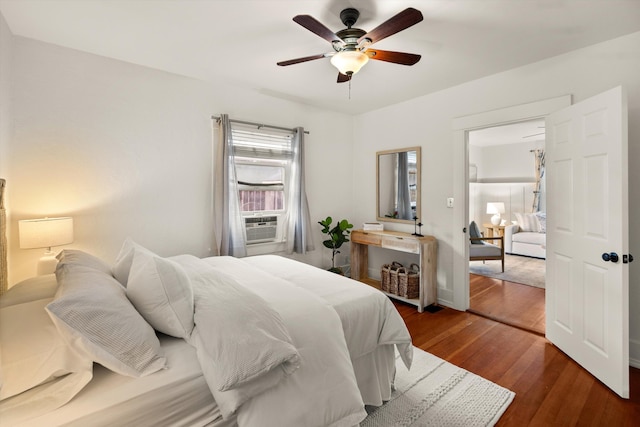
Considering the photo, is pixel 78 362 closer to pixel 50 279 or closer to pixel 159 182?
pixel 50 279

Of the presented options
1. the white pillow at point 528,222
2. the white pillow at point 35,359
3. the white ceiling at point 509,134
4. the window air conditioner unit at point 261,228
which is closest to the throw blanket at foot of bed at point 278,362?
the white pillow at point 35,359

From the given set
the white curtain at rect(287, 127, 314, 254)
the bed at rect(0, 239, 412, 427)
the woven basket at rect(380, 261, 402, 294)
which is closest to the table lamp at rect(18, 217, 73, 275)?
the bed at rect(0, 239, 412, 427)

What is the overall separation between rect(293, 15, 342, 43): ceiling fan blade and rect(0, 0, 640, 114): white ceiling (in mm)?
225

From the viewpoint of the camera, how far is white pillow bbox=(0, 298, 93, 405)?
0.98m

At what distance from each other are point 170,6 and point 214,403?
2366 millimetres

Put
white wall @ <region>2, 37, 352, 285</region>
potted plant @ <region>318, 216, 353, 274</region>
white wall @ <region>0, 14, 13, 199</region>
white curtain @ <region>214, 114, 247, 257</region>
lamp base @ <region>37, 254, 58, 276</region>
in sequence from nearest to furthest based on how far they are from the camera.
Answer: white wall @ <region>0, 14, 13, 199</region>, lamp base @ <region>37, 254, 58, 276</region>, white wall @ <region>2, 37, 352, 285</region>, white curtain @ <region>214, 114, 247, 257</region>, potted plant @ <region>318, 216, 353, 274</region>

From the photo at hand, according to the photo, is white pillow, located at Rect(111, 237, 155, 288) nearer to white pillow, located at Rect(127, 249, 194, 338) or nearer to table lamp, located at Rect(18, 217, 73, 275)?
white pillow, located at Rect(127, 249, 194, 338)

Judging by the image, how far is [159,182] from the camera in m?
2.99

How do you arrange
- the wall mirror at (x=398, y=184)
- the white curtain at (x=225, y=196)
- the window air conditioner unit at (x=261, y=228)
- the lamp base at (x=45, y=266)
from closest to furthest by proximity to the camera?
1. the lamp base at (x=45, y=266)
2. the white curtain at (x=225, y=196)
3. the window air conditioner unit at (x=261, y=228)
4. the wall mirror at (x=398, y=184)

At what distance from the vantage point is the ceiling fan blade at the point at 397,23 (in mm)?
1608

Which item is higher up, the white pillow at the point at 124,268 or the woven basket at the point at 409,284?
the white pillow at the point at 124,268

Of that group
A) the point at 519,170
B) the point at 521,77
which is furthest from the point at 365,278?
the point at 519,170

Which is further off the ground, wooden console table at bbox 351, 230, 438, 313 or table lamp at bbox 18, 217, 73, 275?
table lamp at bbox 18, 217, 73, 275

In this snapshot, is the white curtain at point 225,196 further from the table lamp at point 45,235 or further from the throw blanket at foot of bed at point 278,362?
the throw blanket at foot of bed at point 278,362
